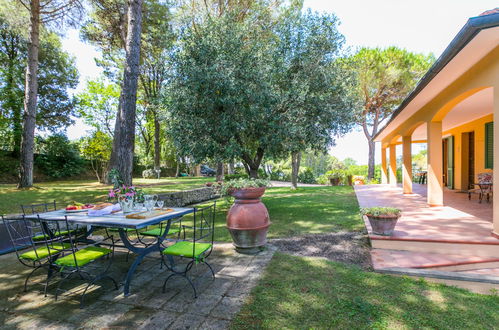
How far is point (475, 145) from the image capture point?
9.41 meters

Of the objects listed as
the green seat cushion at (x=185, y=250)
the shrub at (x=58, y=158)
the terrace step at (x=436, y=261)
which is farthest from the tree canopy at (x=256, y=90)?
the shrub at (x=58, y=158)

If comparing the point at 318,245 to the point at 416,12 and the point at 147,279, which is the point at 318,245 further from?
the point at 416,12

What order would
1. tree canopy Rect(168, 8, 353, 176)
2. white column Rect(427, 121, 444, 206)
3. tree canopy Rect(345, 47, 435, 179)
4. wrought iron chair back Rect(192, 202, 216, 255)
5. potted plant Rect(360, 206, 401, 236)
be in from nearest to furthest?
wrought iron chair back Rect(192, 202, 216, 255)
potted plant Rect(360, 206, 401, 236)
tree canopy Rect(168, 8, 353, 176)
white column Rect(427, 121, 444, 206)
tree canopy Rect(345, 47, 435, 179)

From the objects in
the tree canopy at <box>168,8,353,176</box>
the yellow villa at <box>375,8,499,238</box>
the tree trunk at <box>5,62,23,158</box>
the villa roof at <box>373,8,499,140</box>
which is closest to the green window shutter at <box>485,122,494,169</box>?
the yellow villa at <box>375,8,499,238</box>

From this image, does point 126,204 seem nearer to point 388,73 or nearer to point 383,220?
point 383,220

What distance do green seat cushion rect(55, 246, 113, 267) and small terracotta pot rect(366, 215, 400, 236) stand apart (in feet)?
13.4

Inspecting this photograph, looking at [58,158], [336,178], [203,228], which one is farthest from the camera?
[336,178]

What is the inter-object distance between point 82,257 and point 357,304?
2.96 m

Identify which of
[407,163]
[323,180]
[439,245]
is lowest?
[439,245]

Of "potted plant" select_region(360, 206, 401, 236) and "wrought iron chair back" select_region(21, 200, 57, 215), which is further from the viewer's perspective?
"potted plant" select_region(360, 206, 401, 236)

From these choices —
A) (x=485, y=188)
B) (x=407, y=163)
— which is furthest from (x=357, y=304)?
(x=407, y=163)

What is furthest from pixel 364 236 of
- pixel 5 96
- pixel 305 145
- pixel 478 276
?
pixel 5 96

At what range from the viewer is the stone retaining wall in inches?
348

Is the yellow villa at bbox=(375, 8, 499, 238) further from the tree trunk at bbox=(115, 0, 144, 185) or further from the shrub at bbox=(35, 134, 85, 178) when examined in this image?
the shrub at bbox=(35, 134, 85, 178)
